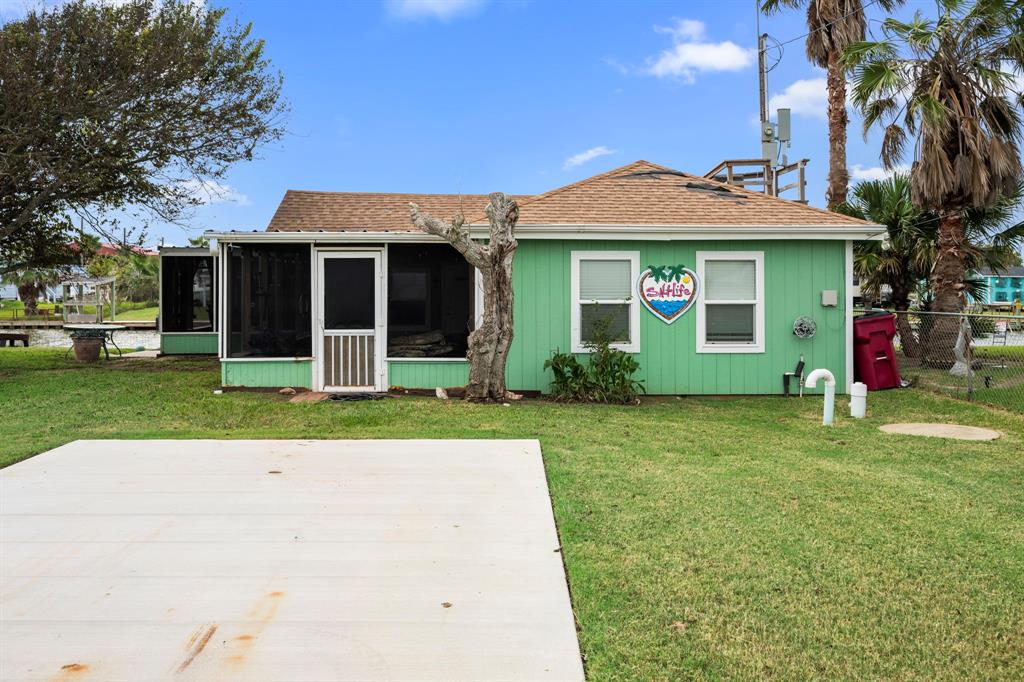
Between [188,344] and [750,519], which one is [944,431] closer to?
[750,519]

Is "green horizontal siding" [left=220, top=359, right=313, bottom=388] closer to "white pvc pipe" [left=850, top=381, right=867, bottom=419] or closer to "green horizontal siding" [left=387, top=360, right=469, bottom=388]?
"green horizontal siding" [left=387, top=360, right=469, bottom=388]

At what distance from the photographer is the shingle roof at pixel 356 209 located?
1305 centimetres

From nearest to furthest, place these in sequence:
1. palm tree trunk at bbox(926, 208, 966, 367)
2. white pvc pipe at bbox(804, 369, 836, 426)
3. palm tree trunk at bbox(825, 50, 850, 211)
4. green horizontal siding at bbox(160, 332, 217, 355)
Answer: white pvc pipe at bbox(804, 369, 836, 426)
palm tree trunk at bbox(926, 208, 966, 367)
green horizontal siding at bbox(160, 332, 217, 355)
palm tree trunk at bbox(825, 50, 850, 211)

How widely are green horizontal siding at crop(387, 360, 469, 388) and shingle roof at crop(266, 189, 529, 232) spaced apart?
3.10 metres

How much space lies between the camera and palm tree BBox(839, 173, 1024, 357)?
14.8m

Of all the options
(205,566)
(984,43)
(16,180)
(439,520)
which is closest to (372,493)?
(439,520)

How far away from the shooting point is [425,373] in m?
10.5

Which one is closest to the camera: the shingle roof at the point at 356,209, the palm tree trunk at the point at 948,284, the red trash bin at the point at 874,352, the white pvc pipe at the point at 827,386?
the white pvc pipe at the point at 827,386

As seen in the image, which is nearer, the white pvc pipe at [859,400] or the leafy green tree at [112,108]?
the white pvc pipe at [859,400]

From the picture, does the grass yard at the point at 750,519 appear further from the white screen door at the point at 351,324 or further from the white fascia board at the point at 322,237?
the white fascia board at the point at 322,237

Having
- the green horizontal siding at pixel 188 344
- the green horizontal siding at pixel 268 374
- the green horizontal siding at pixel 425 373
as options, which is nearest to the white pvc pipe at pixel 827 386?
the green horizontal siding at pixel 425 373

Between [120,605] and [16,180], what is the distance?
13.0 metres

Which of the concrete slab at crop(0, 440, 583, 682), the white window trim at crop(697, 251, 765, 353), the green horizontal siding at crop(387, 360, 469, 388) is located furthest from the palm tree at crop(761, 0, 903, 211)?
the concrete slab at crop(0, 440, 583, 682)

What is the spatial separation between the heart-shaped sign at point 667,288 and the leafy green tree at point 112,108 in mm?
9521
